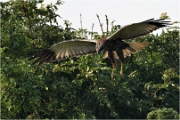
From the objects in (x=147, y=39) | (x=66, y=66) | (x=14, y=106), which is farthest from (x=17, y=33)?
(x=147, y=39)

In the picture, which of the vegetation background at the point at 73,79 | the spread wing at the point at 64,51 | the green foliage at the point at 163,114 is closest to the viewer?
the spread wing at the point at 64,51

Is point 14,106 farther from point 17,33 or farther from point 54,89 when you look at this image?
point 17,33

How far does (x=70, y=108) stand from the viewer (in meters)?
17.4

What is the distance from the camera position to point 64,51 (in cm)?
1469

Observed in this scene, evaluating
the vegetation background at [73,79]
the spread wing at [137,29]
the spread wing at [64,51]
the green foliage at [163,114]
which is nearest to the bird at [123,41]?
the spread wing at [137,29]

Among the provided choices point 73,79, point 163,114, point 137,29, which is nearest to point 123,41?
point 137,29

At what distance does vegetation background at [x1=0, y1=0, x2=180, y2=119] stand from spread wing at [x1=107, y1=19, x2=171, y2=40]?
335 centimetres

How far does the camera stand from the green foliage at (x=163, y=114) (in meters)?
16.8

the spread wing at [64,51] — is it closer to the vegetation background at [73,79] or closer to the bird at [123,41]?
the bird at [123,41]

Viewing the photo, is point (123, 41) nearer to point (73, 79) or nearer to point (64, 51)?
point (64, 51)

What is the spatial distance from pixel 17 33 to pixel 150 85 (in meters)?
4.51

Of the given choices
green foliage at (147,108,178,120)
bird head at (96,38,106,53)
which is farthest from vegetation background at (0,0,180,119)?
bird head at (96,38,106,53)

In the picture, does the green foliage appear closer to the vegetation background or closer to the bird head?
the vegetation background

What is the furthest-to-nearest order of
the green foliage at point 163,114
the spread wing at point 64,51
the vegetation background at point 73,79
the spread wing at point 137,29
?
the green foliage at point 163,114, the vegetation background at point 73,79, the spread wing at point 64,51, the spread wing at point 137,29
